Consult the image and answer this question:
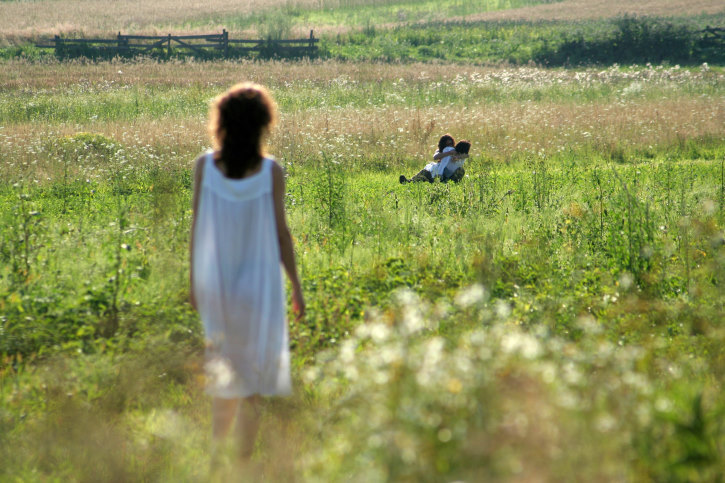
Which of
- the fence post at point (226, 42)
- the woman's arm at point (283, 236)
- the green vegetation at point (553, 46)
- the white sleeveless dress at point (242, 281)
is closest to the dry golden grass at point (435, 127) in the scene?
the woman's arm at point (283, 236)

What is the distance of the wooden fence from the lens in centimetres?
3403

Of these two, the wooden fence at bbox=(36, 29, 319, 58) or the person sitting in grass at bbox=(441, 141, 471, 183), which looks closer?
the person sitting in grass at bbox=(441, 141, 471, 183)

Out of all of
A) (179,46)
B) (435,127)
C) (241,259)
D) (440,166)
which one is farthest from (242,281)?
(179,46)

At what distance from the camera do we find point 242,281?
11.8 ft

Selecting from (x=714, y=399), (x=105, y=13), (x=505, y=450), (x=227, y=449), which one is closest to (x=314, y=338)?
(x=227, y=449)

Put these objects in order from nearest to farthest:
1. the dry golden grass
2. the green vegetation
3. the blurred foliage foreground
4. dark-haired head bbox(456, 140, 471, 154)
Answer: the blurred foliage foreground → dark-haired head bbox(456, 140, 471, 154) → the dry golden grass → the green vegetation

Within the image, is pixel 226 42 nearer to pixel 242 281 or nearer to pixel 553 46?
pixel 553 46

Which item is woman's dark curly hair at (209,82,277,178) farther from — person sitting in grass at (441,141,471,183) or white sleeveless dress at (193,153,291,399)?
person sitting in grass at (441,141,471,183)

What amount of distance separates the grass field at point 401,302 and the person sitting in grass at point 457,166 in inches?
31.4

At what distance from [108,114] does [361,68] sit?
12.5m

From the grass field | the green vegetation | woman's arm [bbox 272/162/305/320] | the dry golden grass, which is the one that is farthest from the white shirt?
the green vegetation

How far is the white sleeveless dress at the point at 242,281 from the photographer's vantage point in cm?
357

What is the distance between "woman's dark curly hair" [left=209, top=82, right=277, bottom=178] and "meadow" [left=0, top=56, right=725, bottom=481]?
1038 millimetres

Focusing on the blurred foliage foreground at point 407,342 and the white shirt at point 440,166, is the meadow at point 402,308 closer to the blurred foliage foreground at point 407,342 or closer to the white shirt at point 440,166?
the blurred foliage foreground at point 407,342
